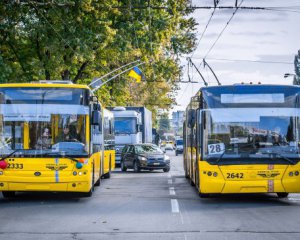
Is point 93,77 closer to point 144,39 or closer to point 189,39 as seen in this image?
point 189,39

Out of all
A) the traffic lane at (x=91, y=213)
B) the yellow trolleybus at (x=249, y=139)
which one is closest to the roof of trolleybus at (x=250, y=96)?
the yellow trolleybus at (x=249, y=139)

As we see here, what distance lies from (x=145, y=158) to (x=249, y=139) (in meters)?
17.7

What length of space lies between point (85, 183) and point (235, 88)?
13.5ft

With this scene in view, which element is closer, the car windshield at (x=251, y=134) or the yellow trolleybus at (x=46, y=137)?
the car windshield at (x=251, y=134)

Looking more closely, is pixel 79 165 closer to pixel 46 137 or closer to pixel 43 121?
pixel 46 137

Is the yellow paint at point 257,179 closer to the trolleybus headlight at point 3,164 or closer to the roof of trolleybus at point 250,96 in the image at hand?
the roof of trolleybus at point 250,96

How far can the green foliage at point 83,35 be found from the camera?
27000mm

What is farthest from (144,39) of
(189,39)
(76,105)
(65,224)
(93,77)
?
(65,224)

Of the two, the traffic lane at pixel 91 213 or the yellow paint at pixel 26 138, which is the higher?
the yellow paint at pixel 26 138

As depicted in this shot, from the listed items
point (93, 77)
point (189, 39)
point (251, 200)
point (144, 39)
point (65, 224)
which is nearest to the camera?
point (65, 224)

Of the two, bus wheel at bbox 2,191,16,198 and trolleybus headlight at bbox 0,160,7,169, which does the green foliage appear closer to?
bus wheel at bbox 2,191,16,198

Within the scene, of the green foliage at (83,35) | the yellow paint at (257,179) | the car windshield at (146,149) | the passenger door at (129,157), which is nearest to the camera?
the yellow paint at (257,179)

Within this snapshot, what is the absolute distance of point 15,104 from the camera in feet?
52.3

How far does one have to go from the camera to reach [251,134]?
1540 cm
